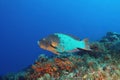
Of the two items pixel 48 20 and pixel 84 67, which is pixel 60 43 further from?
pixel 48 20

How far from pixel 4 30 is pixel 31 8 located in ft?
86.0

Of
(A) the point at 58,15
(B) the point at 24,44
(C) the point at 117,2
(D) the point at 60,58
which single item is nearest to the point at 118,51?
(D) the point at 60,58

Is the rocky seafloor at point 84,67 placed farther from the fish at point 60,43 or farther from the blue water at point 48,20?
the blue water at point 48,20

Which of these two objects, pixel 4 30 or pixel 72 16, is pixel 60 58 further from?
pixel 72 16

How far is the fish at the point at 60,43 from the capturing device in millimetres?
3928

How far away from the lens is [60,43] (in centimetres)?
396

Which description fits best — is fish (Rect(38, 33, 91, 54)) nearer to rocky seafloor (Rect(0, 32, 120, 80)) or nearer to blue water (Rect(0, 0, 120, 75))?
rocky seafloor (Rect(0, 32, 120, 80))

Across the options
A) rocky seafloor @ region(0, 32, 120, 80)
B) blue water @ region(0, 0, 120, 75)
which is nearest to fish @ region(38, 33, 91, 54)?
rocky seafloor @ region(0, 32, 120, 80)

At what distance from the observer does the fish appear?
A: 3.93 meters

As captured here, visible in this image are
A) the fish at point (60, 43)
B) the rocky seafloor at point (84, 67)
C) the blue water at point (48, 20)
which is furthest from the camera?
the blue water at point (48, 20)

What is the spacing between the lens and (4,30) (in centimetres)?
9512

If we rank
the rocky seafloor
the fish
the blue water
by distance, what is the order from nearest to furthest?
the fish
the rocky seafloor
the blue water

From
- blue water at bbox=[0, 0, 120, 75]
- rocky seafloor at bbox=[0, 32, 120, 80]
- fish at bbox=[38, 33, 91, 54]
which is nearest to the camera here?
fish at bbox=[38, 33, 91, 54]

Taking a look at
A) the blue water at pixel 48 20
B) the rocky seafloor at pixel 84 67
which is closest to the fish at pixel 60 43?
the rocky seafloor at pixel 84 67
